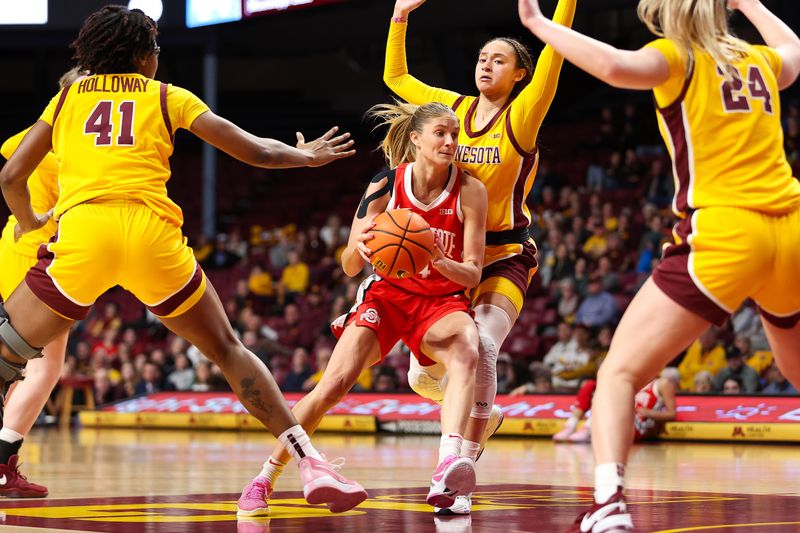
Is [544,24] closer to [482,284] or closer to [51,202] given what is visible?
[482,284]

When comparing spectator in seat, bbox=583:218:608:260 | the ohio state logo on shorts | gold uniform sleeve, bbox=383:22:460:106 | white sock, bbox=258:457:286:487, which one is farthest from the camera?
spectator in seat, bbox=583:218:608:260

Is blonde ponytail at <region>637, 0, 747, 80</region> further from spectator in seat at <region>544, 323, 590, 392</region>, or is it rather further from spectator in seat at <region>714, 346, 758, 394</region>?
spectator in seat at <region>544, 323, 590, 392</region>

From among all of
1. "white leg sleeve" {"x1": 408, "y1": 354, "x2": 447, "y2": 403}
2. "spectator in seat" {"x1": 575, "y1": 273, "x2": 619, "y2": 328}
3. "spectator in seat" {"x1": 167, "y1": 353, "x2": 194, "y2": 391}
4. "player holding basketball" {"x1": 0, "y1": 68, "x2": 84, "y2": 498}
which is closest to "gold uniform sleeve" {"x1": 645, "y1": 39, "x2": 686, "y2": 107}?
"white leg sleeve" {"x1": 408, "y1": 354, "x2": 447, "y2": 403}

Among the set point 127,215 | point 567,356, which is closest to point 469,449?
point 127,215

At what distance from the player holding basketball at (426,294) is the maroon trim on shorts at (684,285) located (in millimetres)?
1685

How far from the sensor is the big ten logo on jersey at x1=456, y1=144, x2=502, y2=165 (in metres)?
6.43

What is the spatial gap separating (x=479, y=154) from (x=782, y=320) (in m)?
2.57

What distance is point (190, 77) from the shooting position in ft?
92.5

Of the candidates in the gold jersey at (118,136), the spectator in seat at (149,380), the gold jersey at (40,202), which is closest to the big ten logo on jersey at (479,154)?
the gold jersey at (118,136)

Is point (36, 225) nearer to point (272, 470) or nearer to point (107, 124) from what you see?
point (107, 124)

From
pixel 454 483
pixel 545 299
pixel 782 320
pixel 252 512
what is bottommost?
pixel 252 512

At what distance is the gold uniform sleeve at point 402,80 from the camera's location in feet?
22.8

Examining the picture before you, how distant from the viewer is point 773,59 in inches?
174

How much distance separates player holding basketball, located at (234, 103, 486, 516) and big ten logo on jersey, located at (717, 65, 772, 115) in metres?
1.86
